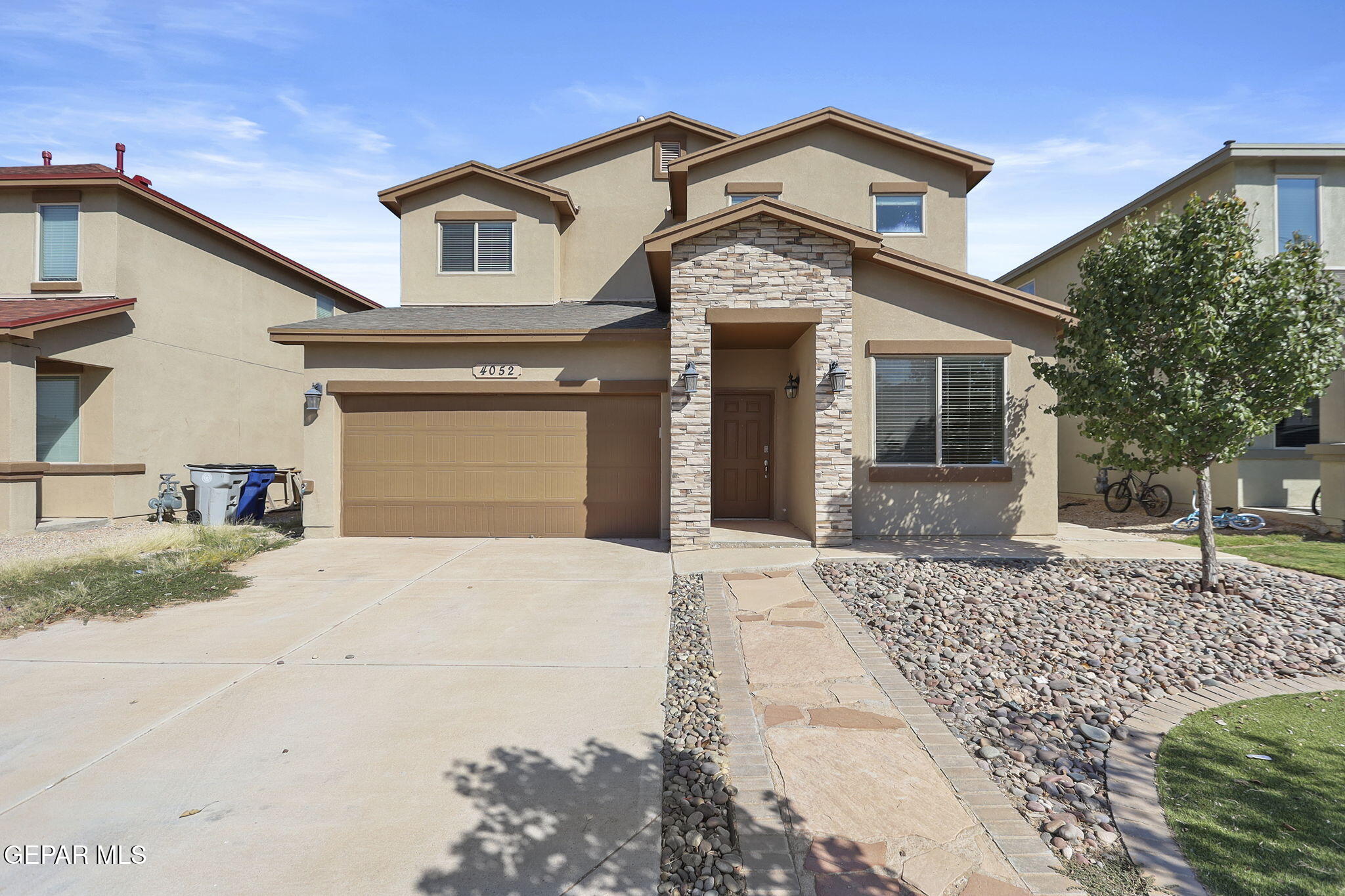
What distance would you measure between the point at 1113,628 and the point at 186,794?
680 centimetres

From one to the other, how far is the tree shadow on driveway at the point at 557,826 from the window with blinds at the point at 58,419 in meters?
13.1

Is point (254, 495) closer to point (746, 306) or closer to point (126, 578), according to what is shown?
point (126, 578)

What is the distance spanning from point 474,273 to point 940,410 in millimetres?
9498

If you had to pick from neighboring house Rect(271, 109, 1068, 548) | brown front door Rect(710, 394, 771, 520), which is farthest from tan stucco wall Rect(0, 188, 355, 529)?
brown front door Rect(710, 394, 771, 520)

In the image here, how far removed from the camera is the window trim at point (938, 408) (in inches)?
367

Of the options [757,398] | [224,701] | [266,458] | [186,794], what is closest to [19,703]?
[224,701]

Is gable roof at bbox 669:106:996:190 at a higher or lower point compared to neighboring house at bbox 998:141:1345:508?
higher

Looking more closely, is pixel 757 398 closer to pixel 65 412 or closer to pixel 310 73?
pixel 310 73

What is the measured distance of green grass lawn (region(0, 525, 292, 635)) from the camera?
242 inches

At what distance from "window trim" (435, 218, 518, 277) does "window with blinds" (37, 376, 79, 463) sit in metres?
6.90

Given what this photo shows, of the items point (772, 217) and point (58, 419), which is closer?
point (772, 217)

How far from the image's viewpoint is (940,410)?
938cm

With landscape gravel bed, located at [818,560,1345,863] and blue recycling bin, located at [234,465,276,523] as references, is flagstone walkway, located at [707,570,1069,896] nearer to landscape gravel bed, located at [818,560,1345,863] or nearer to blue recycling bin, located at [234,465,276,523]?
landscape gravel bed, located at [818,560,1345,863]

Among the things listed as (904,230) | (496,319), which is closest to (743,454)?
(496,319)
